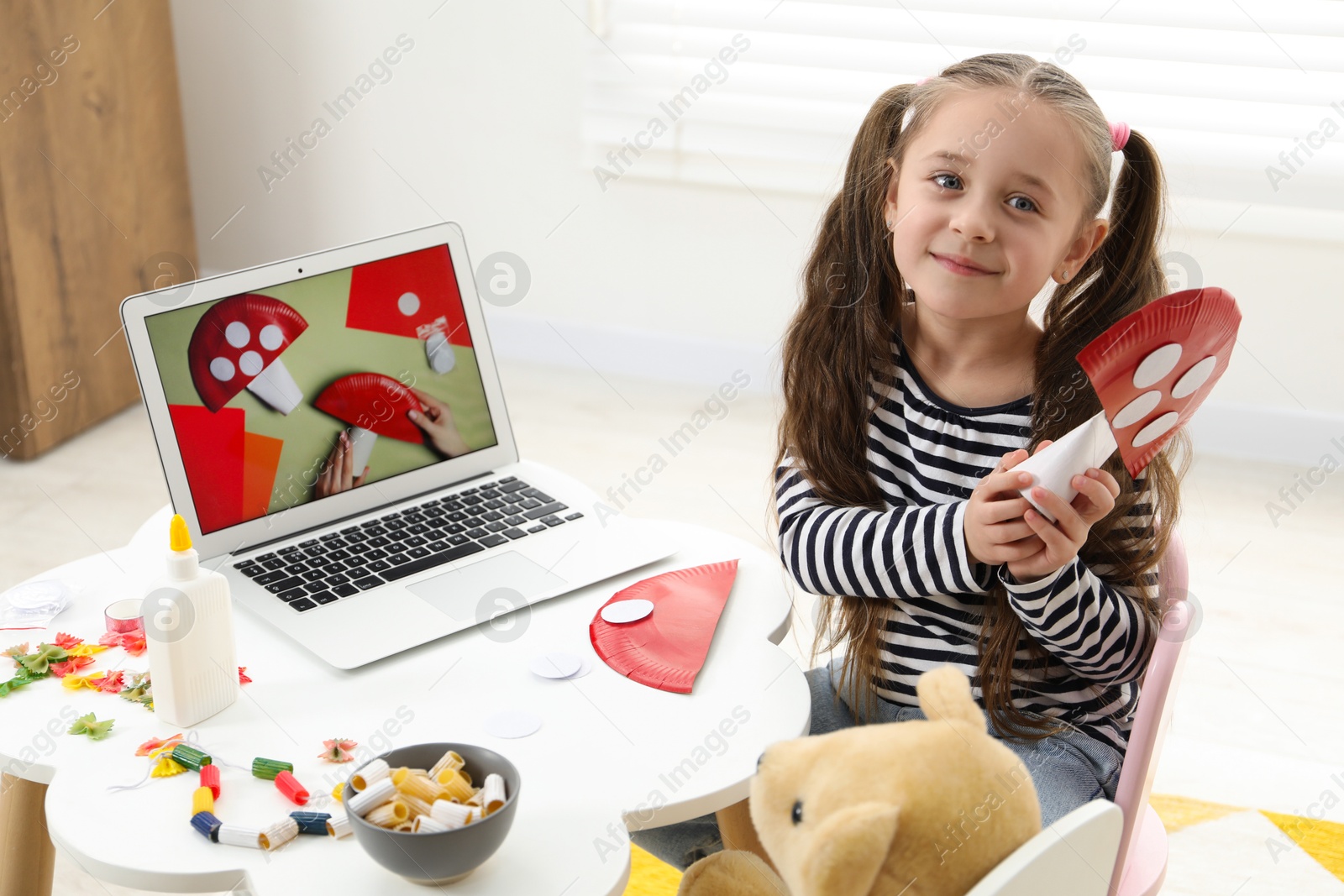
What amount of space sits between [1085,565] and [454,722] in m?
0.54

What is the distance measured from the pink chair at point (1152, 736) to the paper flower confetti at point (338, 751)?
0.55 m

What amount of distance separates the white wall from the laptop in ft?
5.18

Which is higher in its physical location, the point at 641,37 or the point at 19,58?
the point at 19,58

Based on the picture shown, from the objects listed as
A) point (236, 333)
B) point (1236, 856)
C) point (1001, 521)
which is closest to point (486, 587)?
point (236, 333)

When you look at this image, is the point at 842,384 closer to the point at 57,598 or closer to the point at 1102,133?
the point at 1102,133

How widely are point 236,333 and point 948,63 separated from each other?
1939 millimetres

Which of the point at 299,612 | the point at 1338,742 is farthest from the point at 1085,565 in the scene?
the point at 1338,742

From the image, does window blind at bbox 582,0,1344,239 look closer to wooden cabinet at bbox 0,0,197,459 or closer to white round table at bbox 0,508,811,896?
wooden cabinet at bbox 0,0,197,459

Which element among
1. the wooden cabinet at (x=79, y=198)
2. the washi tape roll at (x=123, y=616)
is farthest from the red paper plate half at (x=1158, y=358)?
the wooden cabinet at (x=79, y=198)

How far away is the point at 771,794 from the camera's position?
74cm

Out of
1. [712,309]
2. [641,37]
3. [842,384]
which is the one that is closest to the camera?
[842,384]

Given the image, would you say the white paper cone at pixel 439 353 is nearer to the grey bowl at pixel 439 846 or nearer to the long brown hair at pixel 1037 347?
the long brown hair at pixel 1037 347

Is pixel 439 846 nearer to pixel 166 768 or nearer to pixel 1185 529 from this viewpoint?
pixel 166 768

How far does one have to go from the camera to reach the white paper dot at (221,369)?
3.63 feet
